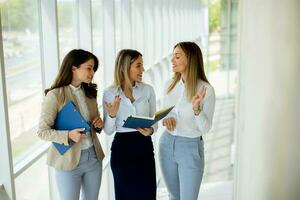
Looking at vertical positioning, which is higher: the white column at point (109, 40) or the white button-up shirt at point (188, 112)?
the white column at point (109, 40)

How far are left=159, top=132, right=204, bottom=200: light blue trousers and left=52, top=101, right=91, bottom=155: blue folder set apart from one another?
846 mm

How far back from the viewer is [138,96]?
3457 mm

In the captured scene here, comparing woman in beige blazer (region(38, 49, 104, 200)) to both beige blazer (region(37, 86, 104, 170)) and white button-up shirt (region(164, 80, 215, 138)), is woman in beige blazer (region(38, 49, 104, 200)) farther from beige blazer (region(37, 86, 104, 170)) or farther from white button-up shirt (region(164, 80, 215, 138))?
white button-up shirt (region(164, 80, 215, 138))

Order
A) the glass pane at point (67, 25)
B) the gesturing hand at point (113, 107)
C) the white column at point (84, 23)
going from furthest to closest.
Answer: the white column at point (84, 23)
the glass pane at point (67, 25)
the gesturing hand at point (113, 107)

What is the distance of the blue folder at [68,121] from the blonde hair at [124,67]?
57 cm

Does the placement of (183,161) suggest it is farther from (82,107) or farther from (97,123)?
(82,107)

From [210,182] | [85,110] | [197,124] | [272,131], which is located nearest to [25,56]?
[85,110]

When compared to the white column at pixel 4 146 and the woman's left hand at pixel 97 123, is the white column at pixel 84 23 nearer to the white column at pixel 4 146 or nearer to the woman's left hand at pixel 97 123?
the woman's left hand at pixel 97 123

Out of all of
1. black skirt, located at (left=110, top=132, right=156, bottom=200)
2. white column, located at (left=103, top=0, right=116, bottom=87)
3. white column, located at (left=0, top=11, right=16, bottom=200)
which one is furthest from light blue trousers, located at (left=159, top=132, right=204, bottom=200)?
white column, located at (left=103, top=0, right=116, bottom=87)

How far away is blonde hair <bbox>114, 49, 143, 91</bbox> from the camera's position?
3336 millimetres

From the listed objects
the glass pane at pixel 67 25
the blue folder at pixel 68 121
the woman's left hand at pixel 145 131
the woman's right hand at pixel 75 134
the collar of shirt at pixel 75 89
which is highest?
the glass pane at pixel 67 25

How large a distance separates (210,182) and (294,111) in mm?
4490

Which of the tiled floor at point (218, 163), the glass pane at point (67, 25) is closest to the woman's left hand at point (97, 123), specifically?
the glass pane at point (67, 25)

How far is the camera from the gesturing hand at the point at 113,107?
3183mm
